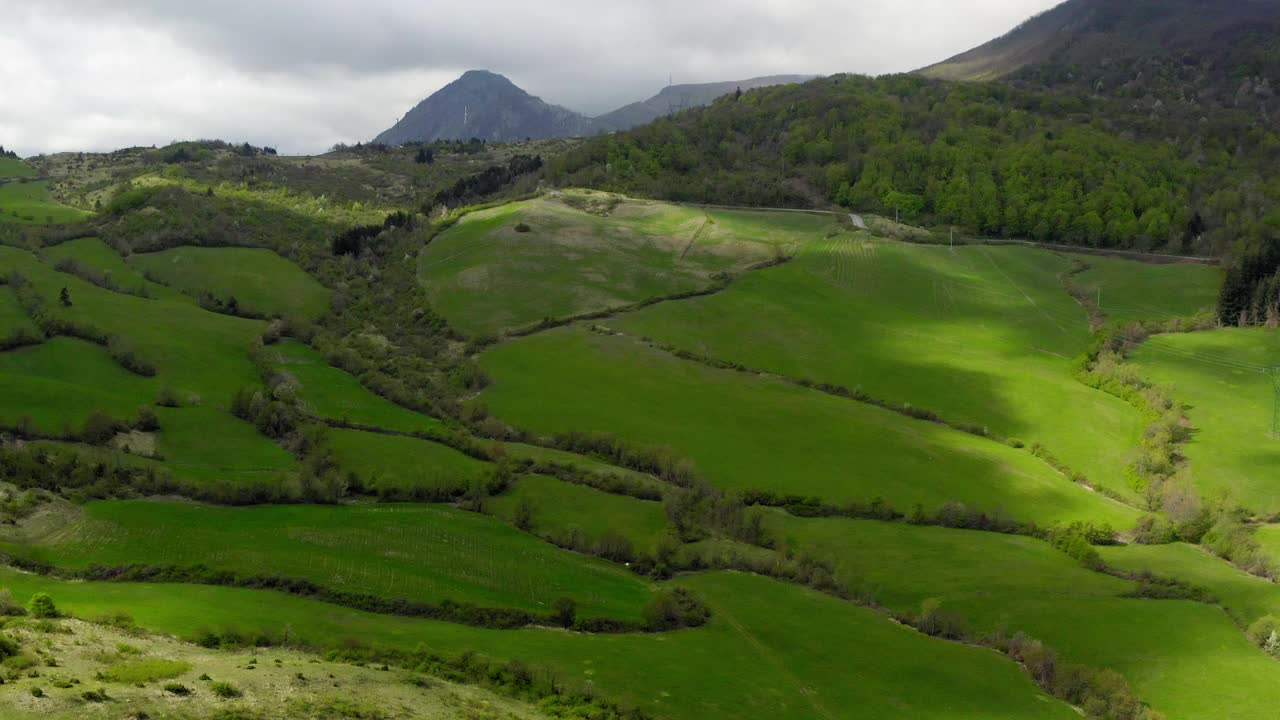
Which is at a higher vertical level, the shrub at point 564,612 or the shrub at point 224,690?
the shrub at point 224,690

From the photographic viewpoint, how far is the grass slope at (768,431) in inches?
3273

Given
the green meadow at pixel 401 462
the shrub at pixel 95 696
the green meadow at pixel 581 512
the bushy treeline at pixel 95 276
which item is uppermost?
the bushy treeline at pixel 95 276

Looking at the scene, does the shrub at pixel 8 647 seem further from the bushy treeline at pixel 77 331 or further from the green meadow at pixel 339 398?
the bushy treeline at pixel 77 331

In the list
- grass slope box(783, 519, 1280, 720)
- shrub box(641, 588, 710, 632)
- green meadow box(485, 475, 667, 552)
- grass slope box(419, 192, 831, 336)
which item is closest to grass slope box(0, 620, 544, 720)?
shrub box(641, 588, 710, 632)

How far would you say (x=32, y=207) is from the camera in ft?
531

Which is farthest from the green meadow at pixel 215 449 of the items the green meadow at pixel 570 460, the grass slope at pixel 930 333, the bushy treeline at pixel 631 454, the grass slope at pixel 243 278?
the grass slope at pixel 930 333

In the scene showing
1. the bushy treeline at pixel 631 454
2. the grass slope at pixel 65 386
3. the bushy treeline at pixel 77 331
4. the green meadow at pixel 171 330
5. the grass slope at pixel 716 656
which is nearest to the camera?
the grass slope at pixel 716 656

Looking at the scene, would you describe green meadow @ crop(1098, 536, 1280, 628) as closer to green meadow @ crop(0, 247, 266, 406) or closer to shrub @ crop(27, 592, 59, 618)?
shrub @ crop(27, 592, 59, 618)

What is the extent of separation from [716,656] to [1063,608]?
25.8 metres

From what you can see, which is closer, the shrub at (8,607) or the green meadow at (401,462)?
the shrub at (8,607)

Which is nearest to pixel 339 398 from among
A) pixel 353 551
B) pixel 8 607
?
pixel 353 551

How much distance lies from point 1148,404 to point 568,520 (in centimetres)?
7341

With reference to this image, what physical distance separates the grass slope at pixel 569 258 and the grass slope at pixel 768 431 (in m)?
17.5

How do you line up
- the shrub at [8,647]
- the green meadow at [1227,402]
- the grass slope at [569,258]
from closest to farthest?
the shrub at [8,647], the green meadow at [1227,402], the grass slope at [569,258]
